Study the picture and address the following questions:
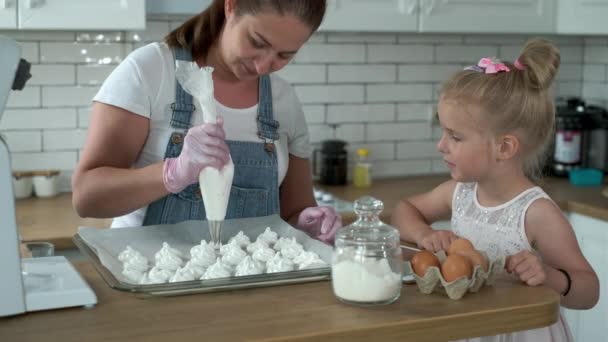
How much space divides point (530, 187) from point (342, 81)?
1.61 metres

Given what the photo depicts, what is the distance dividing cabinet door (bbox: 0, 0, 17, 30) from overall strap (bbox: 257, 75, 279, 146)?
92cm

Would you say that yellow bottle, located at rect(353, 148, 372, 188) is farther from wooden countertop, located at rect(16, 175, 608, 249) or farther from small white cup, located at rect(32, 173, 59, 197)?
small white cup, located at rect(32, 173, 59, 197)

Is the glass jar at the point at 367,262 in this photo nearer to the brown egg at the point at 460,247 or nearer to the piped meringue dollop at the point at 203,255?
the brown egg at the point at 460,247

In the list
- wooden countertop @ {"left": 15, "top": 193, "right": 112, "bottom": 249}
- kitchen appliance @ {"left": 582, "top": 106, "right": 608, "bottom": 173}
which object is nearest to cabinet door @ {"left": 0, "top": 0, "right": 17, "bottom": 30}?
wooden countertop @ {"left": 15, "top": 193, "right": 112, "bottom": 249}

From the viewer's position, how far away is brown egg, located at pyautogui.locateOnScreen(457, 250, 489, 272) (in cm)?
144

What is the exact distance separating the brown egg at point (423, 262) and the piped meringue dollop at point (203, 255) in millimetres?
364

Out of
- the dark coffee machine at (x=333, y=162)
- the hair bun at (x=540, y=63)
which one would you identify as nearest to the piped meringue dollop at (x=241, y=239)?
the hair bun at (x=540, y=63)

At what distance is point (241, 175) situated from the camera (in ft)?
6.91

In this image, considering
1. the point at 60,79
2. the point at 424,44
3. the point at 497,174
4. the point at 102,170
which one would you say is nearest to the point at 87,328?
the point at 102,170

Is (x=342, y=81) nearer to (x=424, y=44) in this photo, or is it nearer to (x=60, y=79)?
(x=424, y=44)

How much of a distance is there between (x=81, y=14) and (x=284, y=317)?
5.54ft

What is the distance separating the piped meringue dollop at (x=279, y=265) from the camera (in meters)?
1.51

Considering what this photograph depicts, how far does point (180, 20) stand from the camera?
3.18 metres

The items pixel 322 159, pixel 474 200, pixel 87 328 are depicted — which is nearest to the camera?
pixel 87 328
